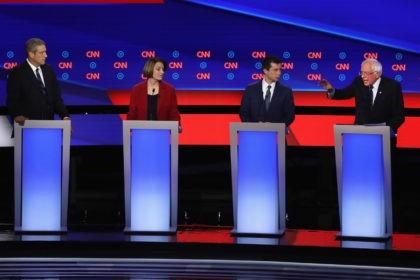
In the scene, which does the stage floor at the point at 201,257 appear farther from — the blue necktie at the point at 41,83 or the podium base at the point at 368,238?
the blue necktie at the point at 41,83

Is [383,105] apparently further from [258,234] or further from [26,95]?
[26,95]

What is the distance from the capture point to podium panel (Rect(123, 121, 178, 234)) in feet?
16.7

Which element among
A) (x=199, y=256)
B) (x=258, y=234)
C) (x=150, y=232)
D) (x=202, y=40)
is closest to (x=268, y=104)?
(x=258, y=234)

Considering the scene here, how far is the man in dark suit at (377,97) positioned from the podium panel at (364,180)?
1.34 feet

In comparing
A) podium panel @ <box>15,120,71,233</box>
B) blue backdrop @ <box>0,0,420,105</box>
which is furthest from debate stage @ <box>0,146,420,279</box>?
blue backdrop @ <box>0,0,420,105</box>

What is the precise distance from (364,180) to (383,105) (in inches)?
25.2

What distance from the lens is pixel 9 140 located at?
22.9 ft

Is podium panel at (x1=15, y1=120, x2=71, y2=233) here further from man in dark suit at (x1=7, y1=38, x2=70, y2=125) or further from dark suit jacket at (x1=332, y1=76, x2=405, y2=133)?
dark suit jacket at (x1=332, y1=76, x2=405, y2=133)

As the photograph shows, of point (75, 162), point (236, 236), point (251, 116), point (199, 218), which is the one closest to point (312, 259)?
point (236, 236)

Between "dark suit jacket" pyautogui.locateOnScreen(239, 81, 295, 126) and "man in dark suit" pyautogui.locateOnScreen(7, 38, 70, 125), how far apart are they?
1105mm

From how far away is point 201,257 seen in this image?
4797 millimetres

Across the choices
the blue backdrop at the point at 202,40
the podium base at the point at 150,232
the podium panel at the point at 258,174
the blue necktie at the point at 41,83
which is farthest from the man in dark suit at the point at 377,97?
the blue necktie at the point at 41,83

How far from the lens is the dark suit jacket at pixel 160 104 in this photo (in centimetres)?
557

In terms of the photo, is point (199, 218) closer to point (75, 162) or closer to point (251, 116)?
point (75, 162)
